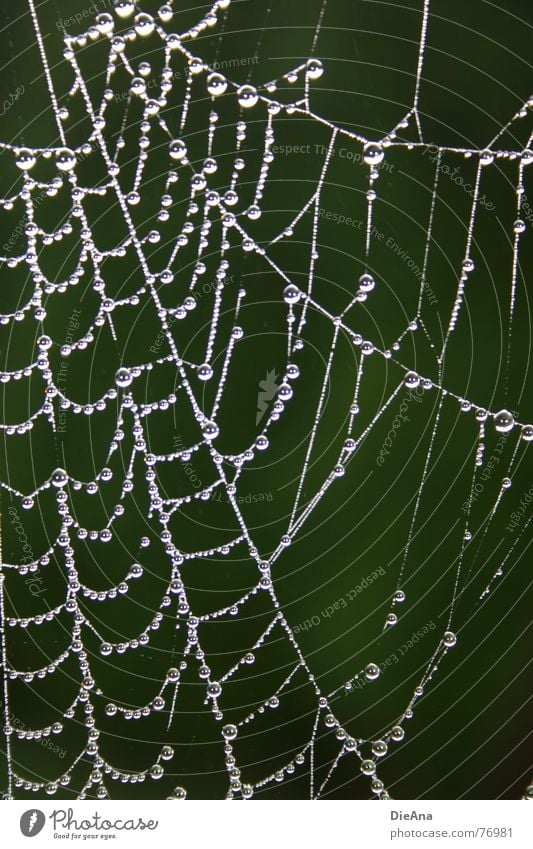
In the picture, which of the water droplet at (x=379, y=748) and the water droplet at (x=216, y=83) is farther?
the water droplet at (x=379, y=748)

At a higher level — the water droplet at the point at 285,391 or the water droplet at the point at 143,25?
the water droplet at the point at 143,25

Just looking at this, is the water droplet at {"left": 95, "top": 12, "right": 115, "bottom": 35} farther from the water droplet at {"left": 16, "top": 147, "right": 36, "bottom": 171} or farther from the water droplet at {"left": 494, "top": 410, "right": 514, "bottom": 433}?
the water droplet at {"left": 494, "top": 410, "right": 514, "bottom": 433}

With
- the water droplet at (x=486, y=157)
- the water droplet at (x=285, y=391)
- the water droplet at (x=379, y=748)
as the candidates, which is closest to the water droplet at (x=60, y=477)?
the water droplet at (x=285, y=391)

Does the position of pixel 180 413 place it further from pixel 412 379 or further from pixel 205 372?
pixel 412 379

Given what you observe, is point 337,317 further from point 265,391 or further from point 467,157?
point 467,157

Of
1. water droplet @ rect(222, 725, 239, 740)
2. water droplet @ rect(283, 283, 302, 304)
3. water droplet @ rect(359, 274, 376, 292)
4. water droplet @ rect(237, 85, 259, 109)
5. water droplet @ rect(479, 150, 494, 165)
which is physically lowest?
water droplet @ rect(222, 725, 239, 740)

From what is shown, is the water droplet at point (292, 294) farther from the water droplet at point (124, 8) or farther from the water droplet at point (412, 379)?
the water droplet at point (124, 8)

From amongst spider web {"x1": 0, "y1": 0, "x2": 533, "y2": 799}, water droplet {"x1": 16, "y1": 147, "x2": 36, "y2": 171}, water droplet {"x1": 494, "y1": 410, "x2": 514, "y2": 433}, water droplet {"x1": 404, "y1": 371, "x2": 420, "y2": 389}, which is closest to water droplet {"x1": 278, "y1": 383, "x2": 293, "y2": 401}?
spider web {"x1": 0, "y1": 0, "x2": 533, "y2": 799}

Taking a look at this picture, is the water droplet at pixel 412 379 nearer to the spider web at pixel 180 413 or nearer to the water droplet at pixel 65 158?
the spider web at pixel 180 413
